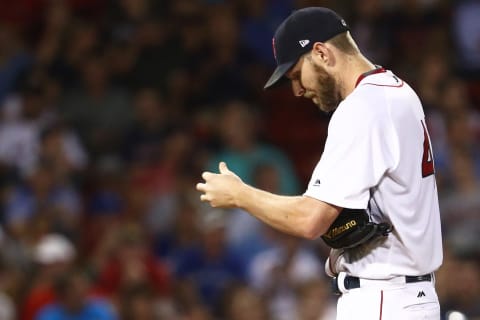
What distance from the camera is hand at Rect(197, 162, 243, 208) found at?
3.65m

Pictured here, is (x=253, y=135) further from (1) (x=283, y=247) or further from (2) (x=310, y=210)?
(2) (x=310, y=210)

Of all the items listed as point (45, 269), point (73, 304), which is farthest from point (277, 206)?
point (45, 269)

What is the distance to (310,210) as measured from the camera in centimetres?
355

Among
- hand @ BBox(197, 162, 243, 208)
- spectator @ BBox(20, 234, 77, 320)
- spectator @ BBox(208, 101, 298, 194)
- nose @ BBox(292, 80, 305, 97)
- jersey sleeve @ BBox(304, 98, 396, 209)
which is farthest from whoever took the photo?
spectator @ BBox(208, 101, 298, 194)

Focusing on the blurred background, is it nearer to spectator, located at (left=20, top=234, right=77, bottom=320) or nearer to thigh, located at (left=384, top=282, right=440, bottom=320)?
spectator, located at (left=20, top=234, right=77, bottom=320)

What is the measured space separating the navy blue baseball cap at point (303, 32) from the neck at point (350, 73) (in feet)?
0.37

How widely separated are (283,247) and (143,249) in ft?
3.51

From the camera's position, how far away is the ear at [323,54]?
368 cm

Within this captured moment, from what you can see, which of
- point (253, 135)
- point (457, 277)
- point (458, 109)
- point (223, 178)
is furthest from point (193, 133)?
point (223, 178)

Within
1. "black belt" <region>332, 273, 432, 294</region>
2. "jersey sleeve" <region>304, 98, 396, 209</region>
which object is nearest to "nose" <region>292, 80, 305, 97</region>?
"jersey sleeve" <region>304, 98, 396, 209</region>

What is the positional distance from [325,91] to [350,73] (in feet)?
0.36

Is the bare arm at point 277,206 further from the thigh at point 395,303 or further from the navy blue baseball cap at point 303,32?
the navy blue baseball cap at point 303,32

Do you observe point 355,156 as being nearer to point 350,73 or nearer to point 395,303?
point 350,73

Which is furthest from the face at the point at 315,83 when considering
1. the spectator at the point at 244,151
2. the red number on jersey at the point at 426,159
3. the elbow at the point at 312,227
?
the spectator at the point at 244,151
